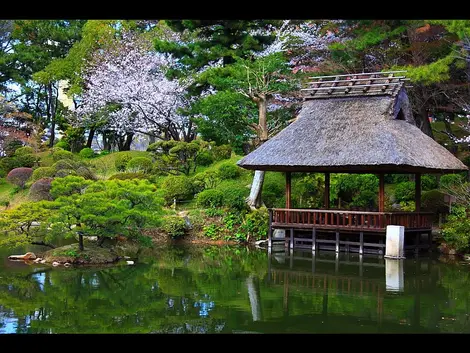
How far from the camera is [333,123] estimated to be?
19297 millimetres

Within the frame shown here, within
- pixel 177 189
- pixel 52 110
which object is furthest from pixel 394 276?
pixel 52 110

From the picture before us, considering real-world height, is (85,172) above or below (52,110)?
below

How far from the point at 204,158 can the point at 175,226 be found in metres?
7.06

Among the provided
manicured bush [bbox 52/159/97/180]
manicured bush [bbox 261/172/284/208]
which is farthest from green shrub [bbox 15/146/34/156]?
manicured bush [bbox 261/172/284/208]

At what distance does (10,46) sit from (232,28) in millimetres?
17225

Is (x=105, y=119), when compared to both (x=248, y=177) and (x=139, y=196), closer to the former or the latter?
(x=248, y=177)

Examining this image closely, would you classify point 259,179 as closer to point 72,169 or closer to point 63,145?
point 72,169

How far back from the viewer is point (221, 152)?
29.4 metres

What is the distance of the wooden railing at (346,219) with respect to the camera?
17938 mm

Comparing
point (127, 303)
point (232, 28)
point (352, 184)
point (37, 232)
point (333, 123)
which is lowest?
point (127, 303)

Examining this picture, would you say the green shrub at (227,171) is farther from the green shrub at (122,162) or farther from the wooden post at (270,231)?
the green shrub at (122,162)

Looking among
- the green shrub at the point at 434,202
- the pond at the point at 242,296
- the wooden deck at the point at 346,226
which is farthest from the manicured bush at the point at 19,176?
the green shrub at the point at 434,202

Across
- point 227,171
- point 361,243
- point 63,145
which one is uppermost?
point 63,145
